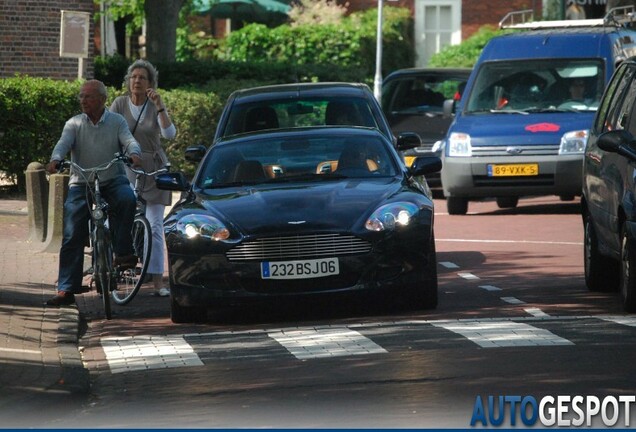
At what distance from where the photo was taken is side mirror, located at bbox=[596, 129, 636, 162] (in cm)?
1188

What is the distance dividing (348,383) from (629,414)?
1.75 m

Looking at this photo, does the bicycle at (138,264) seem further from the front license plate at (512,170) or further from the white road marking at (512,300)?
the front license plate at (512,170)

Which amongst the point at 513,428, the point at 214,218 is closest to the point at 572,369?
the point at 513,428

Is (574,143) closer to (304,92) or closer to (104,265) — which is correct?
(304,92)

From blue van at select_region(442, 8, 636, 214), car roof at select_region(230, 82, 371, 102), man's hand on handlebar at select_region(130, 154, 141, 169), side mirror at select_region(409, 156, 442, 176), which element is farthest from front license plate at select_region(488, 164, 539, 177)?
man's hand on handlebar at select_region(130, 154, 141, 169)

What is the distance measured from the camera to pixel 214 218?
39.8ft

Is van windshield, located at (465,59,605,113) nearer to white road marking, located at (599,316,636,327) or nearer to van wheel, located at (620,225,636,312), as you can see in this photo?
van wheel, located at (620,225,636,312)

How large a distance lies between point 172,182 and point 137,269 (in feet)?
2.97

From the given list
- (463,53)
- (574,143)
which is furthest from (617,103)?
(463,53)

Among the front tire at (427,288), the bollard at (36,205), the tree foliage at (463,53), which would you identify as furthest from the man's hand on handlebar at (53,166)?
the tree foliage at (463,53)

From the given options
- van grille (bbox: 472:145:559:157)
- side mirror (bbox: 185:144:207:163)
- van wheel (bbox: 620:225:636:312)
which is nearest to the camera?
van wheel (bbox: 620:225:636:312)

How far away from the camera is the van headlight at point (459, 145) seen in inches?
840

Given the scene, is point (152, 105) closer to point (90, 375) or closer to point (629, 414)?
point (90, 375)

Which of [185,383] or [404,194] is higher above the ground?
[404,194]
